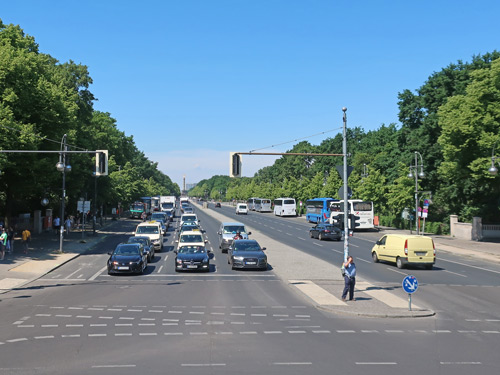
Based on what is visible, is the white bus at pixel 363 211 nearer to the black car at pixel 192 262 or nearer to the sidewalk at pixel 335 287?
the sidewalk at pixel 335 287

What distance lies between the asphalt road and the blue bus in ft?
138

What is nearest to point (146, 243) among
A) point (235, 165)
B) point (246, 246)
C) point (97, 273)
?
point (97, 273)

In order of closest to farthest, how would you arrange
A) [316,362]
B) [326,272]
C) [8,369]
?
[8,369] < [316,362] < [326,272]

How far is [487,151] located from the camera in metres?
39.0

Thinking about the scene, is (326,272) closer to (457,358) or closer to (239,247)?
(239,247)

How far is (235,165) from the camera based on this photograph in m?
20.7

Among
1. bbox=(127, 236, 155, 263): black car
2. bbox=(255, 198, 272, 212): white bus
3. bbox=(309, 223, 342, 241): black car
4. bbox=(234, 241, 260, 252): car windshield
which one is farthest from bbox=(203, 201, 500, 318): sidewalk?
bbox=(255, 198, 272, 212): white bus

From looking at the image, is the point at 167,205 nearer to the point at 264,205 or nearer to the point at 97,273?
the point at 264,205

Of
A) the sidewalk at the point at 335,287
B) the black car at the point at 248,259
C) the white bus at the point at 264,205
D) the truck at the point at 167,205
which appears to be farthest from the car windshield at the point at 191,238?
the white bus at the point at 264,205

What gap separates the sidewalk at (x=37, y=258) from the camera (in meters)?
22.8

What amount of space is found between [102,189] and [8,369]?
46276mm

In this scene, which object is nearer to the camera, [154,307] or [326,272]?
[154,307]

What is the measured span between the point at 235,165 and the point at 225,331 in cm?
921

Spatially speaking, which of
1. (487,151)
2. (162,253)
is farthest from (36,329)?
(487,151)
